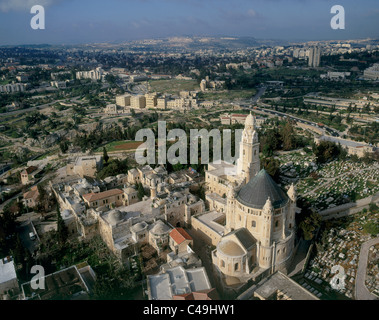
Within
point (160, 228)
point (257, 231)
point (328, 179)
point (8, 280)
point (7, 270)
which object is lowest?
point (8, 280)

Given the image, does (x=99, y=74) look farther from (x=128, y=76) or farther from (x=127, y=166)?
(x=127, y=166)

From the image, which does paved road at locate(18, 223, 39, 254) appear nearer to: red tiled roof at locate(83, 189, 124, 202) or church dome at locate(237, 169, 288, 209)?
red tiled roof at locate(83, 189, 124, 202)

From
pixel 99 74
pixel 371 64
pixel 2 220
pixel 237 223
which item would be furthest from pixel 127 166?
pixel 371 64

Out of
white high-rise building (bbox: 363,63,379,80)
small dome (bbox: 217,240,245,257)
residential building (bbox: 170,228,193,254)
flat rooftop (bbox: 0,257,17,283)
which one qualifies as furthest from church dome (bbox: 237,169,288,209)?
white high-rise building (bbox: 363,63,379,80)

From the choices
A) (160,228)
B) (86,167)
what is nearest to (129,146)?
(86,167)

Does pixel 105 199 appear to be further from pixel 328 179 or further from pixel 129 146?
pixel 328 179

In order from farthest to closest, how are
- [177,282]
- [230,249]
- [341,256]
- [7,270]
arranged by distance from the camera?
1. [341,256]
2. [7,270]
3. [230,249]
4. [177,282]
